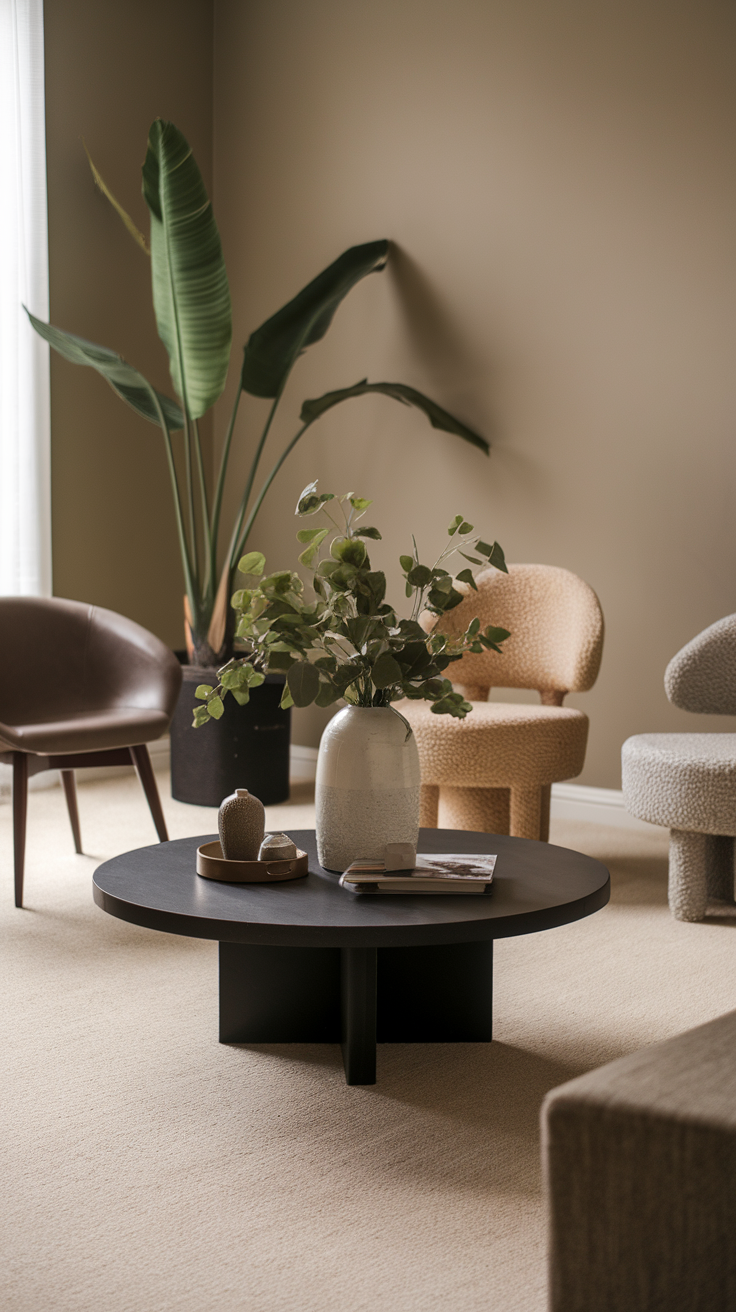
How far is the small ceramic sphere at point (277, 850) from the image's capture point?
1825 millimetres

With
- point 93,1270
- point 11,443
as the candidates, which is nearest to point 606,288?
point 11,443

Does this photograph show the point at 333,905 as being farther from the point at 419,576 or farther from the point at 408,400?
the point at 408,400

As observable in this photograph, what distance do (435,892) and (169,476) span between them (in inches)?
124

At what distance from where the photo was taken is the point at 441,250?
4.00 m

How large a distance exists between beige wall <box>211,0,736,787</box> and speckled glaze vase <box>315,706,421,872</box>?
190cm

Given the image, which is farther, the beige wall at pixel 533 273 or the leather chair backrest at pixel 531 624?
the beige wall at pixel 533 273

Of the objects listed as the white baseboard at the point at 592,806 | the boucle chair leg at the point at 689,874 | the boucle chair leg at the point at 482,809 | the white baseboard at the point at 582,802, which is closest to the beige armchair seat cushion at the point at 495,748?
the boucle chair leg at the point at 482,809

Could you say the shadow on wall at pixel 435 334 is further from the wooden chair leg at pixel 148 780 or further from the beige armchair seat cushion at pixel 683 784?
the wooden chair leg at pixel 148 780

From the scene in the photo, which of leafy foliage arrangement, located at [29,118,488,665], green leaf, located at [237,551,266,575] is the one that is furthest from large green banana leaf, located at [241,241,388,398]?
green leaf, located at [237,551,266,575]

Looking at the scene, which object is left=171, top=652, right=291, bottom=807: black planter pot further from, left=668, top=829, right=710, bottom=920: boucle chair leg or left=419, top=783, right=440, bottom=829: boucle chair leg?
left=668, top=829, right=710, bottom=920: boucle chair leg

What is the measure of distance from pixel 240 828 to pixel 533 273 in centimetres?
257

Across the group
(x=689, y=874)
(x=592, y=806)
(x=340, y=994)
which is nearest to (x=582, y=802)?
(x=592, y=806)

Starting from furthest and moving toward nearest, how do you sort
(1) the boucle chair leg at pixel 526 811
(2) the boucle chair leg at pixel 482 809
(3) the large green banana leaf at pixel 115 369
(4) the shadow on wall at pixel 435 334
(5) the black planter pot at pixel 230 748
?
(4) the shadow on wall at pixel 435 334 < (5) the black planter pot at pixel 230 748 < (3) the large green banana leaf at pixel 115 369 < (2) the boucle chair leg at pixel 482 809 < (1) the boucle chair leg at pixel 526 811

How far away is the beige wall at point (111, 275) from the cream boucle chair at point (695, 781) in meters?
2.29
